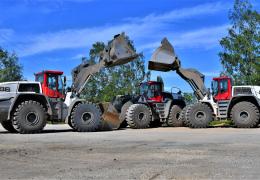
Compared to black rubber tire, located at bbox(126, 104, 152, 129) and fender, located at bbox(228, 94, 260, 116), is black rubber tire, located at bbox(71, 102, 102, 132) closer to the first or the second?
black rubber tire, located at bbox(126, 104, 152, 129)

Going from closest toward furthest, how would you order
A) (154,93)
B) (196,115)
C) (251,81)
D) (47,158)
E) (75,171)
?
(75,171), (47,158), (196,115), (154,93), (251,81)

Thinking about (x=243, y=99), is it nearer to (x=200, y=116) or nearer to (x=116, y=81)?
(x=200, y=116)

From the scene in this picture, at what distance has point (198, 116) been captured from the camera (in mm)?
25062

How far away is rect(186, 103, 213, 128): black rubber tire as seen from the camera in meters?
24.9

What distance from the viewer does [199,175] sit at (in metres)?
8.33

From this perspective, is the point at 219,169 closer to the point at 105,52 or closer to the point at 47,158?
the point at 47,158

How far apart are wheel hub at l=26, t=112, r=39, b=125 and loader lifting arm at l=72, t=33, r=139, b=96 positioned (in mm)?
3846

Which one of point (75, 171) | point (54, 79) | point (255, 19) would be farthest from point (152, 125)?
point (255, 19)

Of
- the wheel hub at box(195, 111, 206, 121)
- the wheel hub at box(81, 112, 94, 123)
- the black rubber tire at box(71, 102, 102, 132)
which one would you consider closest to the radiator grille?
the wheel hub at box(195, 111, 206, 121)

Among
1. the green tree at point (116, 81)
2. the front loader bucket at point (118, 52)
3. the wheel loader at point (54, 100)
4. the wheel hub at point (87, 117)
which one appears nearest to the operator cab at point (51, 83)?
the wheel loader at point (54, 100)

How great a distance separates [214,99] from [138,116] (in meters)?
4.24

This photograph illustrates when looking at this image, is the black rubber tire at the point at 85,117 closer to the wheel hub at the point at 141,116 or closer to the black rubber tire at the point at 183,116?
the wheel hub at the point at 141,116

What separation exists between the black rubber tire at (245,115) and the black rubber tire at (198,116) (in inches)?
52.0

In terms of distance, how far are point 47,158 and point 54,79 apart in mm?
11577
